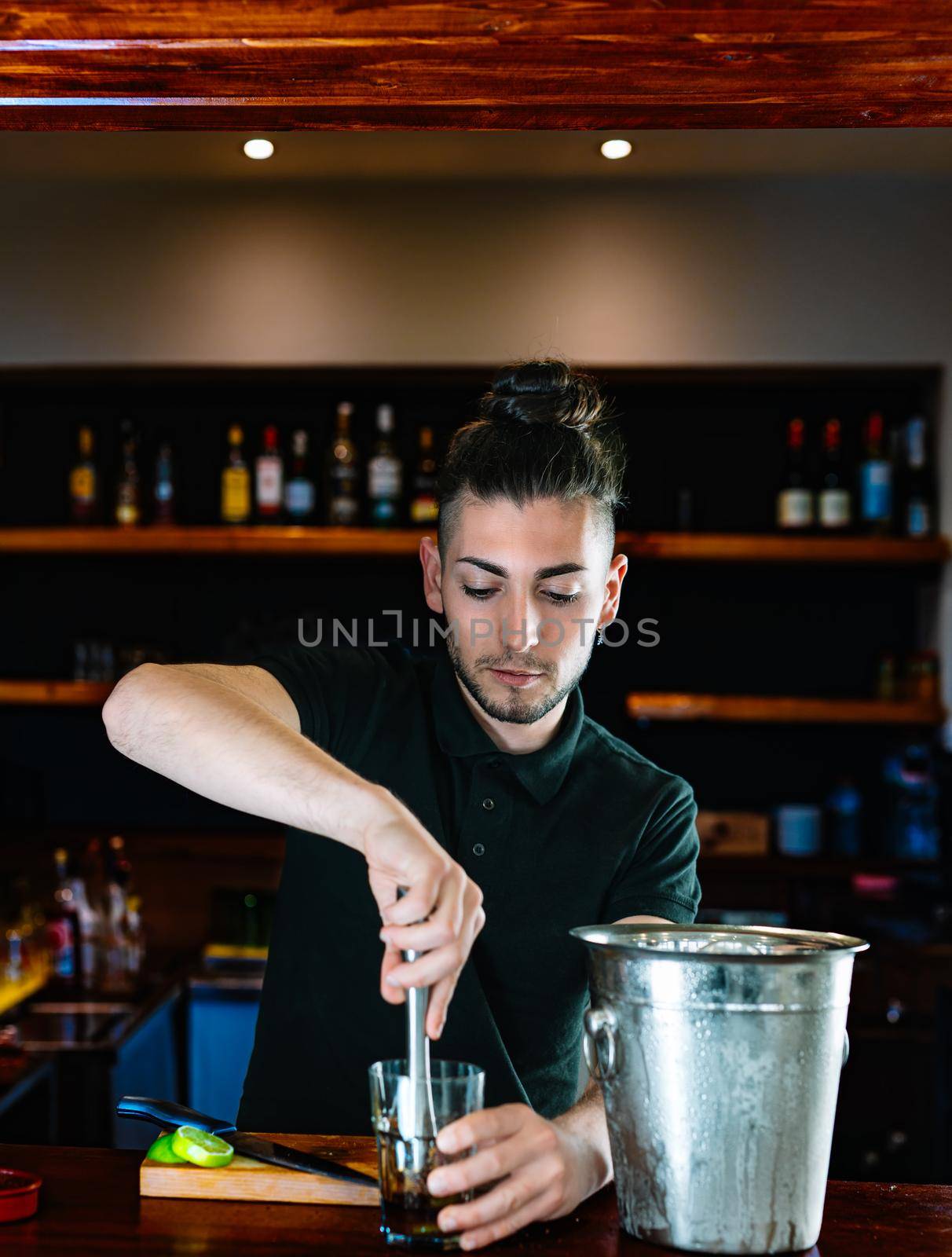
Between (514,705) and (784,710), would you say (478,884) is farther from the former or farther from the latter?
(784,710)

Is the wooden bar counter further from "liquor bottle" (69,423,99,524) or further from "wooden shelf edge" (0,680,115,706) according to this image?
"liquor bottle" (69,423,99,524)

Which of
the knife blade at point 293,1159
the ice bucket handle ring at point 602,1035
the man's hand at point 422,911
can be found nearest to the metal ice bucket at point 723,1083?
the ice bucket handle ring at point 602,1035

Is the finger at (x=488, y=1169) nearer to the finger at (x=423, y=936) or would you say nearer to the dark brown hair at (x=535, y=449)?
the finger at (x=423, y=936)

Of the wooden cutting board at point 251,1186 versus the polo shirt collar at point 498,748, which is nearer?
the wooden cutting board at point 251,1186

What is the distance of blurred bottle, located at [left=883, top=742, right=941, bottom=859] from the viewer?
135 inches

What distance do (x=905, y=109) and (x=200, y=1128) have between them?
3.36 feet

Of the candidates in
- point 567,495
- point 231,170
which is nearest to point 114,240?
point 231,170

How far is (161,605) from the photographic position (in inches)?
148

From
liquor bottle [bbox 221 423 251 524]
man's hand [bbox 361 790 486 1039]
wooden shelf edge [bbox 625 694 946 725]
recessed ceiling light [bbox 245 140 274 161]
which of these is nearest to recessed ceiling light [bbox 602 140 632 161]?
recessed ceiling light [bbox 245 140 274 161]

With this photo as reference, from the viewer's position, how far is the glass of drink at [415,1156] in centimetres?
93

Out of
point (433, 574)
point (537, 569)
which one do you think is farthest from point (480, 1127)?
point (433, 574)

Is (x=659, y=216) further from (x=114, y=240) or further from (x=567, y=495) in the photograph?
A: (x=567, y=495)

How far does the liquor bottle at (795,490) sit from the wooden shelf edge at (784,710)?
483 mm

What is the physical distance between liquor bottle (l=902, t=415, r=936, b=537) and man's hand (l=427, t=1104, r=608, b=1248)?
276 centimetres
